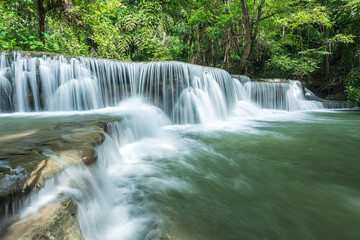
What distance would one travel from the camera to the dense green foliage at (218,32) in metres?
8.00

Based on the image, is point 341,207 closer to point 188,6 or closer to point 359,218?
point 359,218

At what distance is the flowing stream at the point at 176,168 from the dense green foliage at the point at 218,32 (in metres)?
2.99

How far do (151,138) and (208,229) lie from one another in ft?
9.79

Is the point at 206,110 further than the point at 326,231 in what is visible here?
Yes

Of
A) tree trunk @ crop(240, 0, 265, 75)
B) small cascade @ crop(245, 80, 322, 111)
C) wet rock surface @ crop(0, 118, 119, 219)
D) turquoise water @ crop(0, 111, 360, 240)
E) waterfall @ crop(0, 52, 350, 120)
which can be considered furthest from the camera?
small cascade @ crop(245, 80, 322, 111)

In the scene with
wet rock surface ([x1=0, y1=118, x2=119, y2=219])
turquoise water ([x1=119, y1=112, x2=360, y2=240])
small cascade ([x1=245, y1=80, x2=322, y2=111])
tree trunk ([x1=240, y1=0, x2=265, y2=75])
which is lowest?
turquoise water ([x1=119, y1=112, x2=360, y2=240])

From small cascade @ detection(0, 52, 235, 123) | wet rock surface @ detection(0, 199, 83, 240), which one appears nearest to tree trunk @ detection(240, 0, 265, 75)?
small cascade @ detection(0, 52, 235, 123)

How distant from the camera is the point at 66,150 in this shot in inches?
64.5

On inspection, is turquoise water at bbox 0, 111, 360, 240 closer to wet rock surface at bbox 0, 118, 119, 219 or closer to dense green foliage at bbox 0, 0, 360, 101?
wet rock surface at bbox 0, 118, 119, 219

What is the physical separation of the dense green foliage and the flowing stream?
9.81 feet

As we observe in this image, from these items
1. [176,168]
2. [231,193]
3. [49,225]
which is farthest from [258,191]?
[49,225]

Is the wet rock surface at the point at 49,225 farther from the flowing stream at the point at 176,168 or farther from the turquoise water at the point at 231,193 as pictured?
the turquoise water at the point at 231,193

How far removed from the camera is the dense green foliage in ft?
26.2

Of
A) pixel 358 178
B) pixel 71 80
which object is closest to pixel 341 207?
pixel 358 178
